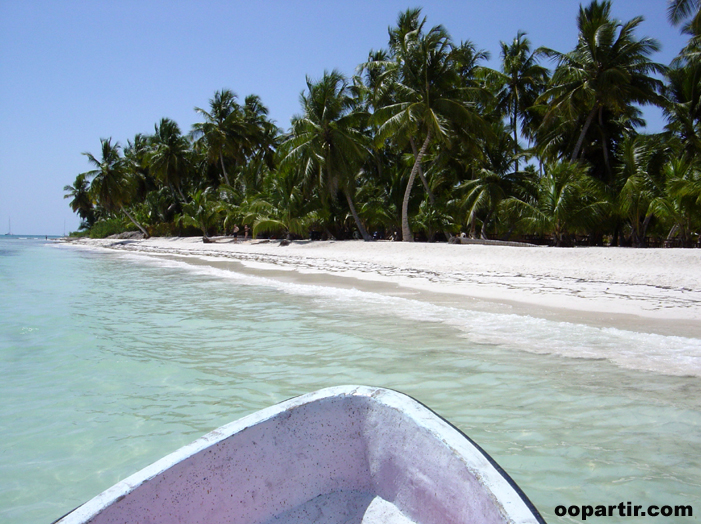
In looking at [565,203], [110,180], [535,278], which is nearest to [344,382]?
[535,278]

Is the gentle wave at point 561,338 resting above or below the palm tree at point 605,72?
below

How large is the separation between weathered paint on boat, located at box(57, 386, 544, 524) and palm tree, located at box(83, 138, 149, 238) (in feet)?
148

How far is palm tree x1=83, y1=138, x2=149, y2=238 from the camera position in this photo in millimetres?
41156

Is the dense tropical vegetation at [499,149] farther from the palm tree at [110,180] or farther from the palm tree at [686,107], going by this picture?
the palm tree at [110,180]

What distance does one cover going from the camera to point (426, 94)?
64.0ft

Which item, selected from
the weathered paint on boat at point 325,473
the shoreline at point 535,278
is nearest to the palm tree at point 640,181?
the shoreline at point 535,278

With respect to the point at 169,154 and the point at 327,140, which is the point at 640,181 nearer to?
the point at 327,140

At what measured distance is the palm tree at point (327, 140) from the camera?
74.9ft

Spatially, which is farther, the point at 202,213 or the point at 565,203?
the point at 202,213

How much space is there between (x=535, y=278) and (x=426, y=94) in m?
11.5

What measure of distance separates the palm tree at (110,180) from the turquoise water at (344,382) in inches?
1478

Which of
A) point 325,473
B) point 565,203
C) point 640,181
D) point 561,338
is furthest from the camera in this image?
point 565,203

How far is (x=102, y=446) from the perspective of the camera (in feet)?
10.6

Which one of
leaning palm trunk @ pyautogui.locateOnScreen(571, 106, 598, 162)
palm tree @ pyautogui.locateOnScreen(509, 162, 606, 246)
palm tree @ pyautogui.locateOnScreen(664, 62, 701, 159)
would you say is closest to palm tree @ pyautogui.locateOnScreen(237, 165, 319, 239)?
palm tree @ pyautogui.locateOnScreen(509, 162, 606, 246)
